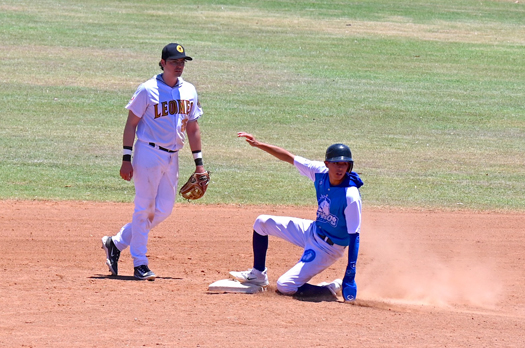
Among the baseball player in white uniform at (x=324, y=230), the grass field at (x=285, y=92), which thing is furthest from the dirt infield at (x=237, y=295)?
the grass field at (x=285, y=92)

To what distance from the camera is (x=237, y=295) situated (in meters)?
7.06

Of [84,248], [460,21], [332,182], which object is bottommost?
[84,248]

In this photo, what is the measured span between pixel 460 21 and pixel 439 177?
16.0 m

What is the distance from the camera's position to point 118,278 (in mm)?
7543

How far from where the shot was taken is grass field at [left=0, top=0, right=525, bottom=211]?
12211mm

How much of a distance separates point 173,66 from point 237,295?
2.20 meters

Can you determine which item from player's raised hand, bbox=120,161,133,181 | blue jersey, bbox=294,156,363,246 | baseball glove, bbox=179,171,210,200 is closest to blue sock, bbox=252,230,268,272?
blue jersey, bbox=294,156,363,246

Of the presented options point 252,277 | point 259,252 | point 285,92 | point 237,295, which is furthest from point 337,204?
point 285,92

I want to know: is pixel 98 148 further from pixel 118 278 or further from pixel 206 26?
pixel 206 26

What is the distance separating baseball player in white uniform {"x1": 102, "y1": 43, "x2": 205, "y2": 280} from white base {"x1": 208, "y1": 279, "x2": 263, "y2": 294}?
0.69 meters

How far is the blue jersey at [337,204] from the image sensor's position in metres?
6.82

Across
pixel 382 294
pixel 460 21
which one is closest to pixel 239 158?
pixel 382 294

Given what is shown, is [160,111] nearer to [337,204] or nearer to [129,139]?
[129,139]

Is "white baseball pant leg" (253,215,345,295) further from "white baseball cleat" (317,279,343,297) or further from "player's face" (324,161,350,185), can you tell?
"player's face" (324,161,350,185)
